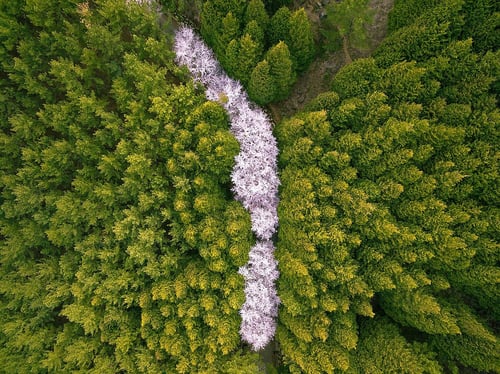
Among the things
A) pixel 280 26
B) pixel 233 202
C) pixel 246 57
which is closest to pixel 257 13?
pixel 280 26

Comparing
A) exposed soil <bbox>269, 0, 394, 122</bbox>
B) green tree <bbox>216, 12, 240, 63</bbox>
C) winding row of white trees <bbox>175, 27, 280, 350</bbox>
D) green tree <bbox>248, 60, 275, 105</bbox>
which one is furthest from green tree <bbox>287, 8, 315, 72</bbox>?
winding row of white trees <bbox>175, 27, 280, 350</bbox>

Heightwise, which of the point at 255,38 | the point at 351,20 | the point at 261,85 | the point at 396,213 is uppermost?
the point at 351,20

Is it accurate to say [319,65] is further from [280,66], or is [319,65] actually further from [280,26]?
[280,66]

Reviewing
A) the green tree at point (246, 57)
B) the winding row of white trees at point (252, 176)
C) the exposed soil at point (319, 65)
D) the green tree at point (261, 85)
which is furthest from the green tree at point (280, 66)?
the exposed soil at point (319, 65)

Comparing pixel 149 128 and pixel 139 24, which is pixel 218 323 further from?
pixel 139 24

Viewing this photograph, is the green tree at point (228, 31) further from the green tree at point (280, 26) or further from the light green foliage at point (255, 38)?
the green tree at point (280, 26)

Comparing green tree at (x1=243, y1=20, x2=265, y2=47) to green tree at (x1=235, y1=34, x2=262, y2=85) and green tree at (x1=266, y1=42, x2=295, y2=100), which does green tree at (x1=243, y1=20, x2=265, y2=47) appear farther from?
green tree at (x1=266, y1=42, x2=295, y2=100)

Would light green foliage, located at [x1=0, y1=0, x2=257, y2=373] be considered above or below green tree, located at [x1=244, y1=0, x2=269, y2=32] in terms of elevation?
below
